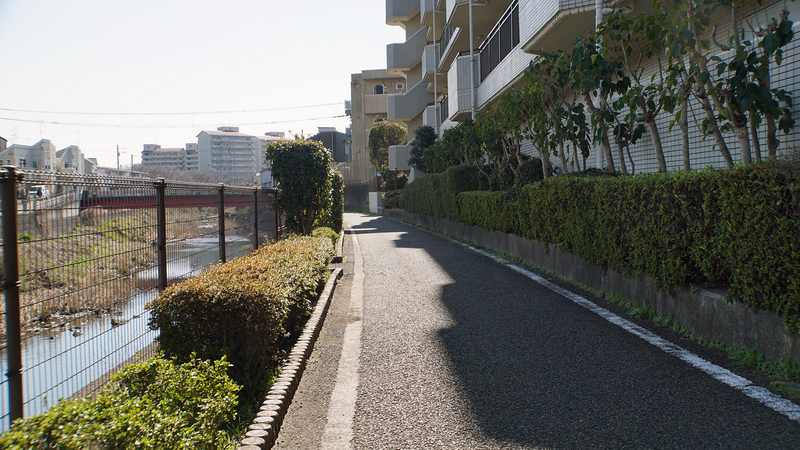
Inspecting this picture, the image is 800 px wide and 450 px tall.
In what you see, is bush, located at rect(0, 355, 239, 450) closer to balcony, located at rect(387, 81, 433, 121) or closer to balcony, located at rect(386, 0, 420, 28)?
balcony, located at rect(387, 81, 433, 121)

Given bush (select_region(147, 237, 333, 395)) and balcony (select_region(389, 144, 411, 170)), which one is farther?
balcony (select_region(389, 144, 411, 170))

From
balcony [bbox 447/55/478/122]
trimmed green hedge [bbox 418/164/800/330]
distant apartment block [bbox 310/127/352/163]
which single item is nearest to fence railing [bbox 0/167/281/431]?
trimmed green hedge [bbox 418/164/800/330]

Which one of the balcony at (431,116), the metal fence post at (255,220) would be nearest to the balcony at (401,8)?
the balcony at (431,116)

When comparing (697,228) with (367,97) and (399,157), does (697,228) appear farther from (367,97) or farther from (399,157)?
(367,97)

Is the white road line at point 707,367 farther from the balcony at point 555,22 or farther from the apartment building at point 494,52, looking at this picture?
the balcony at point 555,22

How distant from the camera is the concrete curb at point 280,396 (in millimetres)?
3084

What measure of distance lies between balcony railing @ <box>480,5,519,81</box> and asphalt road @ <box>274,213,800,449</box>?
39.1 ft

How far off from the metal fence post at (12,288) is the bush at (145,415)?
43cm

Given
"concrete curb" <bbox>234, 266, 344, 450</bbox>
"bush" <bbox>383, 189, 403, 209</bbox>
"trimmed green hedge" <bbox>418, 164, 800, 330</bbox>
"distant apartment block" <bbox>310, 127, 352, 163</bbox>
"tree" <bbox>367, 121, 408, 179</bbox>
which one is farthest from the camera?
"distant apartment block" <bbox>310, 127, 352, 163</bbox>

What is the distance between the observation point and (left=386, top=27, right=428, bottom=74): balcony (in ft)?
134

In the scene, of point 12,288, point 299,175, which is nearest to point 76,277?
point 12,288

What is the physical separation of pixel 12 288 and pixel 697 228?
17.2 ft

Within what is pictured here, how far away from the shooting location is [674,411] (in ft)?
11.6

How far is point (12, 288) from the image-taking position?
103 inches
